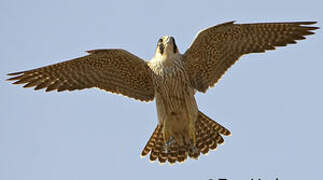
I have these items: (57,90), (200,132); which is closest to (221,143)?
(200,132)

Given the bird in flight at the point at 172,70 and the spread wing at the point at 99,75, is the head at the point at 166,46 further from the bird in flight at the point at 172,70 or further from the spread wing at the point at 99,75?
the spread wing at the point at 99,75

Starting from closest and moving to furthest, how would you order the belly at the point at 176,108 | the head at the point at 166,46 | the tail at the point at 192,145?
the head at the point at 166,46 → the belly at the point at 176,108 → the tail at the point at 192,145

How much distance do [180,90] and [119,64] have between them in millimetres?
1142

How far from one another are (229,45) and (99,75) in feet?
7.58

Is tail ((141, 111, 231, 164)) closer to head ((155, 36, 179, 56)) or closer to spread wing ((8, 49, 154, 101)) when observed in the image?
spread wing ((8, 49, 154, 101))

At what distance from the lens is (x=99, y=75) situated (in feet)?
35.4

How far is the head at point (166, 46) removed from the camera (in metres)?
10.3

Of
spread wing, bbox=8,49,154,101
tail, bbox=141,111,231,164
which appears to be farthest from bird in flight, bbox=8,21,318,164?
tail, bbox=141,111,231,164

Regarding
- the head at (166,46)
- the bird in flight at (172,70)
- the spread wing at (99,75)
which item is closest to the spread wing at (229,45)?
the bird in flight at (172,70)

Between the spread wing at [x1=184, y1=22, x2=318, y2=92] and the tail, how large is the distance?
0.84 metres

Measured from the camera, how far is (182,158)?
443 inches

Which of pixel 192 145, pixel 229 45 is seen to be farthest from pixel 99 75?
pixel 229 45

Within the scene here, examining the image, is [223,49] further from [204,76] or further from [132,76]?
[132,76]

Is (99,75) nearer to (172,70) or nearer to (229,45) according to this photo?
(172,70)
